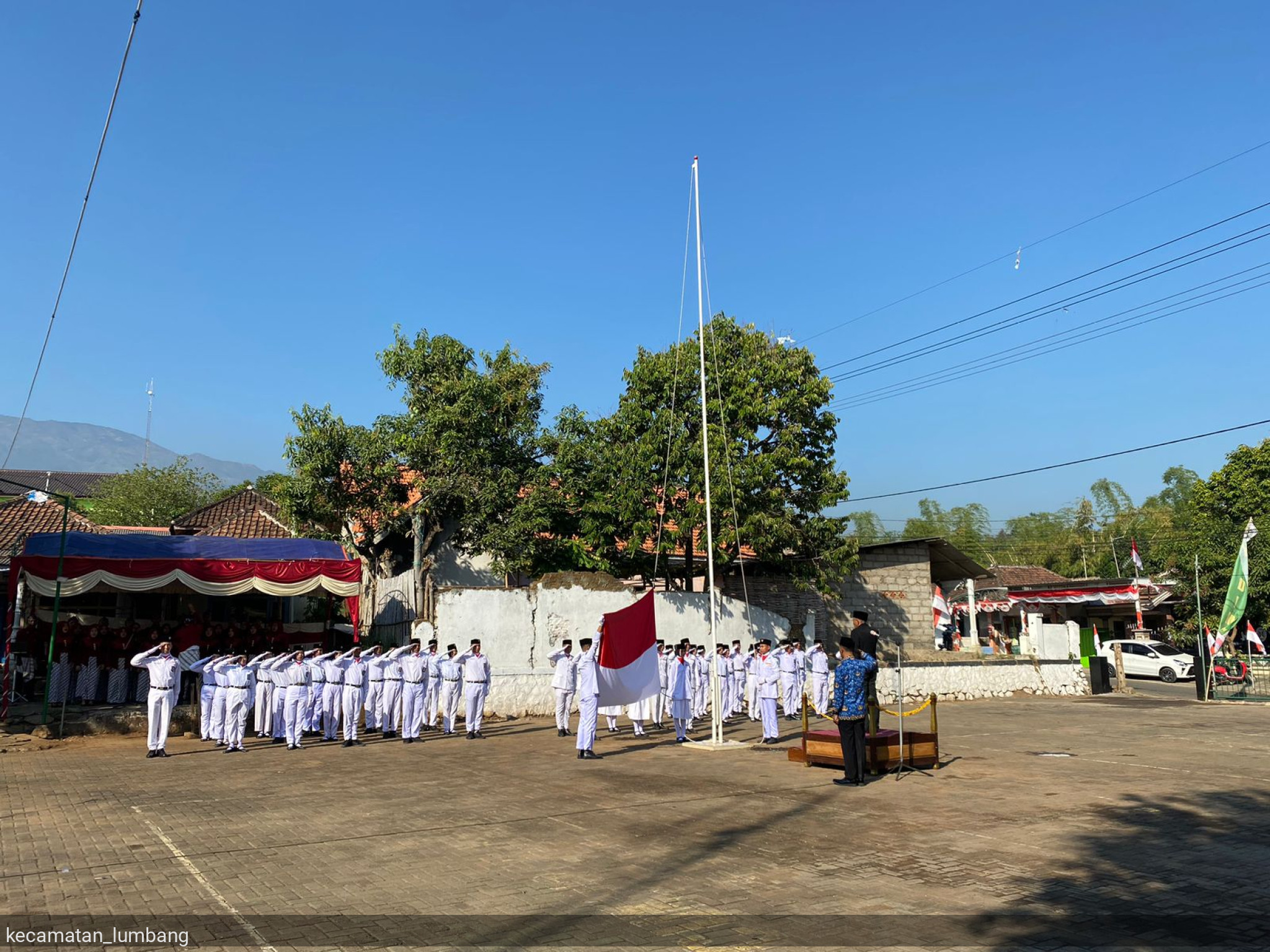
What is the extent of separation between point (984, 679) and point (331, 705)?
18.0 metres

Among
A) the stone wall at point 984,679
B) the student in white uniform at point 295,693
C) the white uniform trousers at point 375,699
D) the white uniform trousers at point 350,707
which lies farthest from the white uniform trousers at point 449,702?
the stone wall at point 984,679

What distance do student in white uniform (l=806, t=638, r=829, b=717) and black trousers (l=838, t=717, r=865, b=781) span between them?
6.92 meters

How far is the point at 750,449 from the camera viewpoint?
22.1 metres

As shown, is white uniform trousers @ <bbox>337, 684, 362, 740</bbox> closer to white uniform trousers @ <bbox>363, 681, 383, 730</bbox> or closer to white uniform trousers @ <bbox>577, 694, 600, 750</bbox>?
white uniform trousers @ <bbox>363, 681, 383, 730</bbox>

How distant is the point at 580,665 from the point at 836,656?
416 inches

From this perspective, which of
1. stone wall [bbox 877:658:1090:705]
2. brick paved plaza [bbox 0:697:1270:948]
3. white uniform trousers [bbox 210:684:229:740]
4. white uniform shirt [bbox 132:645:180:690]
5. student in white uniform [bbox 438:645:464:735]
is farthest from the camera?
stone wall [bbox 877:658:1090:705]

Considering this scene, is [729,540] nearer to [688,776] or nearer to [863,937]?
[688,776]

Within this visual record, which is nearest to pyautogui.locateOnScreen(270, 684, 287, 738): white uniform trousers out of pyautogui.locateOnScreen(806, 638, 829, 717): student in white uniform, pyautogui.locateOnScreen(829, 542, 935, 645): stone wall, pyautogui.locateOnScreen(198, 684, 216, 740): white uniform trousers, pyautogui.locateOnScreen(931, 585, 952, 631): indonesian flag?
pyautogui.locateOnScreen(198, 684, 216, 740): white uniform trousers

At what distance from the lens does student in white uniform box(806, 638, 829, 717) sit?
18.4 m

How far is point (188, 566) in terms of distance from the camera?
17625 mm

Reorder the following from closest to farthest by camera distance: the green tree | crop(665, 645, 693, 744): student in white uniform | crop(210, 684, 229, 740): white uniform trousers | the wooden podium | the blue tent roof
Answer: the wooden podium → crop(210, 684, 229, 740): white uniform trousers → crop(665, 645, 693, 744): student in white uniform → the blue tent roof → the green tree

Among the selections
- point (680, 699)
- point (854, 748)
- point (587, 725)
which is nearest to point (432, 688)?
point (587, 725)

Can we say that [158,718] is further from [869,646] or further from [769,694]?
[869,646]

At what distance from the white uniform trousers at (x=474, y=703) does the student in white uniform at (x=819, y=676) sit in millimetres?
6600
